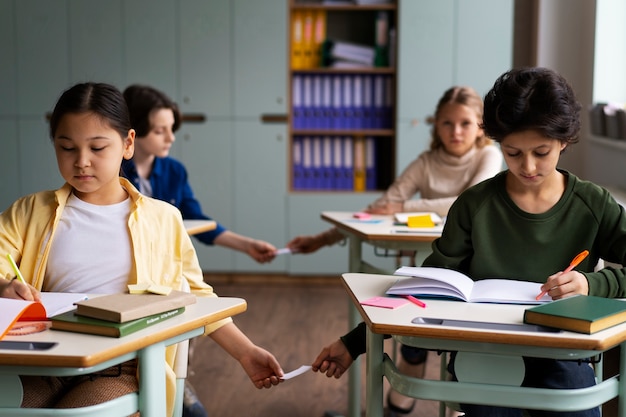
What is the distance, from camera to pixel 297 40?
17.7 ft

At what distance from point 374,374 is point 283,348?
225 cm

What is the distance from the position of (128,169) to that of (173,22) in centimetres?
231

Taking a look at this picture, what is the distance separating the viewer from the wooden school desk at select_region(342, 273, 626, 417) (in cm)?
149

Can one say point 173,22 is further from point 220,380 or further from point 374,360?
point 374,360

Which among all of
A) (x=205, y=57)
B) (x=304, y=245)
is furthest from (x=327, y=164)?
(x=304, y=245)

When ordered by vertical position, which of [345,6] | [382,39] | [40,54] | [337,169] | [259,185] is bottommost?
[259,185]

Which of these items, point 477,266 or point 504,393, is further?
point 477,266

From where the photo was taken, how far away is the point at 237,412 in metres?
3.11

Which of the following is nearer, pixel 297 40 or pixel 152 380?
pixel 152 380

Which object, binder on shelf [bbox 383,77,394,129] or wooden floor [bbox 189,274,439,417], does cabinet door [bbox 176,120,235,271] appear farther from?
binder on shelf [bbox 383,77,394,129]

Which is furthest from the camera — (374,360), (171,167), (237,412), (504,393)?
(171,167)

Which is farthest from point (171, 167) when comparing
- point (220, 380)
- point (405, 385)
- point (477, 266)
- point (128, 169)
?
point (405, 385)

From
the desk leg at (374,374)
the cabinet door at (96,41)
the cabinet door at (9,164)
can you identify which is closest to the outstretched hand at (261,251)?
the desk leg at (374,374)

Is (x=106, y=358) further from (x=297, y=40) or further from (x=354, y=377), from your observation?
(x=297, y=40)
